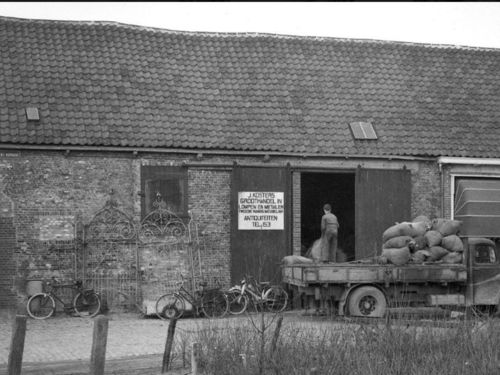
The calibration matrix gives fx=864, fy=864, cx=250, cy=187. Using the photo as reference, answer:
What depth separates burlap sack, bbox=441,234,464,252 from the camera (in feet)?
59.5

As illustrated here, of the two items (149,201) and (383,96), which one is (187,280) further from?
(383,96)

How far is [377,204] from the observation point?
72.7 ft

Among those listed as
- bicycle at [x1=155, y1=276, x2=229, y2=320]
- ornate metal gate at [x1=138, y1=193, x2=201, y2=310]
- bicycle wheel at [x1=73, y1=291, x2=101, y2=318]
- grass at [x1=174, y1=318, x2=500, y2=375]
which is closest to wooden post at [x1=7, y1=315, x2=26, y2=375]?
grass at [x1=174, y1=318, x2=500, y2=375]

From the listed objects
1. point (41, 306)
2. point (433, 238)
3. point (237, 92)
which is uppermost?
point (237, 92)

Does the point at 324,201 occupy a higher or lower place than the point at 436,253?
higher

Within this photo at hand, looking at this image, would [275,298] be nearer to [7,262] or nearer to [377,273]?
[377,273]

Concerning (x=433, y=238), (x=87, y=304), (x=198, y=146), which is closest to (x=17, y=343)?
(x=87, y=304)

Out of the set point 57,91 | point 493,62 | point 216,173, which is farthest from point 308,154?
point 493,62

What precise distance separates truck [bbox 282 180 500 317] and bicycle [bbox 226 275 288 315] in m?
1.63

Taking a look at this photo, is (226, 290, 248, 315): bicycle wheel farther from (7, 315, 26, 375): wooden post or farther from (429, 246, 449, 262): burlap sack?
(7, 315, 26, 375): wooden post

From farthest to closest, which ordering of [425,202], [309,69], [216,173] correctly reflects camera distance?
[309,69], [425,202], [216,173]

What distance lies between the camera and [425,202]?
22594 mm

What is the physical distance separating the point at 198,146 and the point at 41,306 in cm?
527

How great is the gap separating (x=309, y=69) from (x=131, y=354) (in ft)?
42.0
